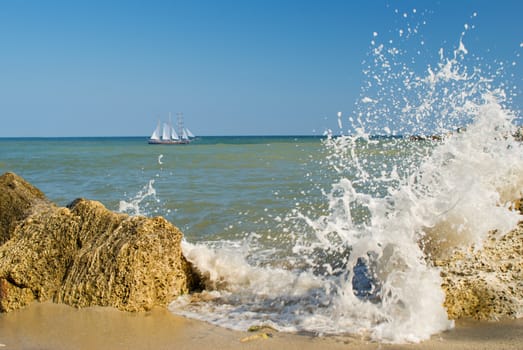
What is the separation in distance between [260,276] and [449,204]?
183cm

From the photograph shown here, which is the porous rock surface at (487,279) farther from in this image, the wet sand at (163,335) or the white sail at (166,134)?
the white sail at (166,134)

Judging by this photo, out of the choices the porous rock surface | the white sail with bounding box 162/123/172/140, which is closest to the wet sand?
the porous rock surface

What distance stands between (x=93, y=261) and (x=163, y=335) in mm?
1070

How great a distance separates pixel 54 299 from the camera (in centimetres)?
408

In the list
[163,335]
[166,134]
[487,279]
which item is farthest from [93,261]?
[166,134]

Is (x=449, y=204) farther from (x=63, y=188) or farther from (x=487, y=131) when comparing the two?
(x=63, y=188)

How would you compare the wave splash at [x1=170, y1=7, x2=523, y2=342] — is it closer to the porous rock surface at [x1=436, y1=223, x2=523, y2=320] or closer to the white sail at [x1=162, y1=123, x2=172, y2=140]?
the porous rock surface at [x1=436, y1=223, x2=523, y2=320]

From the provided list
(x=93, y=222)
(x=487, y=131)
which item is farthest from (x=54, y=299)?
(x=487, y=131)

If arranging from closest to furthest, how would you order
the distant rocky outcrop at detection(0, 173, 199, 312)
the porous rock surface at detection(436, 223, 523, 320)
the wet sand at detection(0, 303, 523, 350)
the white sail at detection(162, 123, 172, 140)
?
1. the wet sand at detection(0, 303, 523, 350)
2. the porous rock surface at detection(436, 223, 523, 320)
3. the distant rocky outcrop at detection(0, 173, 199, 312)
4. the white sail at detection(162, 123, 172, 140)

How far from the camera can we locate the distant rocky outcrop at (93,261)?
12.6 ft

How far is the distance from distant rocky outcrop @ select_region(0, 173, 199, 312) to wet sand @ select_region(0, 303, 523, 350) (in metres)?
0.17

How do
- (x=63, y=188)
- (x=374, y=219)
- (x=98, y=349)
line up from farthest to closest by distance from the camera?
(x=63, y=188) → (x=374, y=219) → (x=98, y=349)

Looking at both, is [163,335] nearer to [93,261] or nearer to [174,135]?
[93,261]

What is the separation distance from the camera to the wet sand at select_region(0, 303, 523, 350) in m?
3.00
